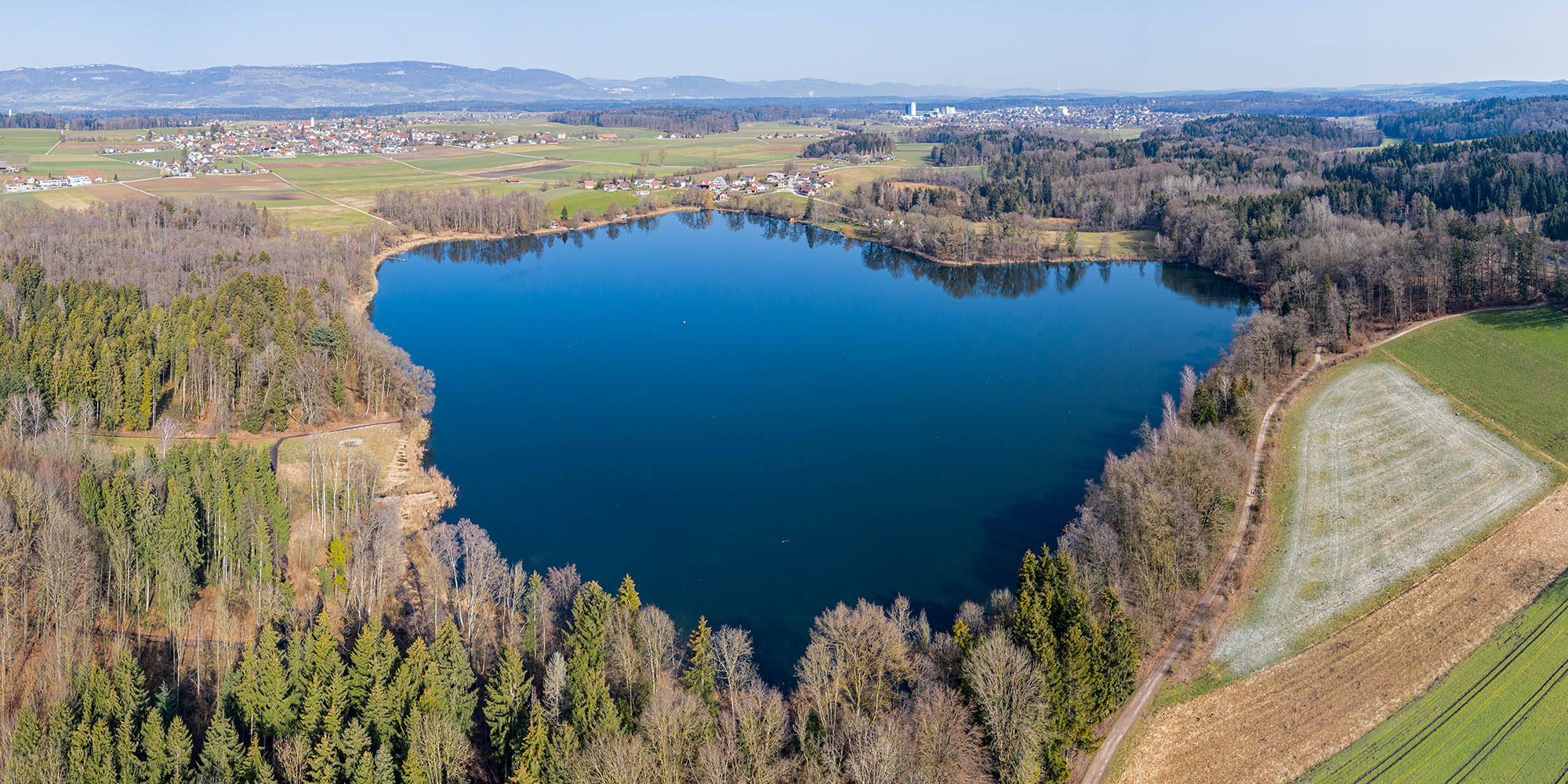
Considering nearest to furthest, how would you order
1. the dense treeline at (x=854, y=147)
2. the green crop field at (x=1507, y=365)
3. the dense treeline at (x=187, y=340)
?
the dense treeline at (x=187, y=340)
the green crop field at (x=1507, y=365)
the dense treeline at (x=854, y=147)

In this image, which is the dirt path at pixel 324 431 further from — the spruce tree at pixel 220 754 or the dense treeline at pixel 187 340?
the spruce tree at pixel 220 754

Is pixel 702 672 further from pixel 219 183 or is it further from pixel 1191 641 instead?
pixel 219 183

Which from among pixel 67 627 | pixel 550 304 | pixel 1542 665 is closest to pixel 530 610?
pixel 67 627

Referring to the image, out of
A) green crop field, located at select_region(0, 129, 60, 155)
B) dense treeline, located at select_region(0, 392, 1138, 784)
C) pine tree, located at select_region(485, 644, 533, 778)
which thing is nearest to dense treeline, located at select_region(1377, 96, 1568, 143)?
dense treeline, located at select_region(0, 392, 1138, 784)

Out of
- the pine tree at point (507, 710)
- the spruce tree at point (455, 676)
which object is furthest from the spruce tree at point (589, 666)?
the spruce tree at point (455, 676)

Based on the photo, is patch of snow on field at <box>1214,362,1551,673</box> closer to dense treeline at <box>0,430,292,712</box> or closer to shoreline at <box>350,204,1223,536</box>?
dense treeline at <box>0,430,292,712</box>

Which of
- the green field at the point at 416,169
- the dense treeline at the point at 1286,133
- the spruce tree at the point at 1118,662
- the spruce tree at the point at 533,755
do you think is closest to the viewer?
the spruce tree at the point at 533,755

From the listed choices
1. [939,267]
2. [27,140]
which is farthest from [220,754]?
[27,140]
